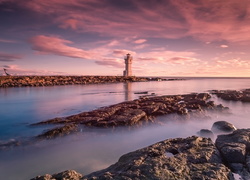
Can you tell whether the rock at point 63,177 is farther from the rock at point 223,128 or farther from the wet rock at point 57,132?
the rock at point 223,128

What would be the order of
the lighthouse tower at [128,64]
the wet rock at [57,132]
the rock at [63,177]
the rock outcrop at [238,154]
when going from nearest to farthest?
the rock at [63,177], the rock outcrop at [238,154], the wet rock at [57,132], the lighthouse tower at [128,64]

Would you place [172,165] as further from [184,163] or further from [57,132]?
[57,132]

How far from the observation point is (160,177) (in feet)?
10.6

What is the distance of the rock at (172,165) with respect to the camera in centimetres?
333

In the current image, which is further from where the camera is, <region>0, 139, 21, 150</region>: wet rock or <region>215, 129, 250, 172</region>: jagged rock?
<region>0, 139, 21, 150</region>: wet rock

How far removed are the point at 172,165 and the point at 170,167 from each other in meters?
0.10

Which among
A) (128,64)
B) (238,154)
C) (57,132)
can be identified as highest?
(128,64)

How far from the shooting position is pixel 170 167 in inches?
141

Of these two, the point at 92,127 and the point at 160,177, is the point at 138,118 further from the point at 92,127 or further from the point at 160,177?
the point at 160,177

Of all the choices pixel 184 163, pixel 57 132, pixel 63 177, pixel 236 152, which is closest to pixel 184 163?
pixel 184 163

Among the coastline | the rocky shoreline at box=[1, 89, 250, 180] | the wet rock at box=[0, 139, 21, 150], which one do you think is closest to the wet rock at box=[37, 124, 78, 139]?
the wet rock at box=[0, 139, 21, 150]

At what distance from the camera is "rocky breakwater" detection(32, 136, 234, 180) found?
10.9 feet

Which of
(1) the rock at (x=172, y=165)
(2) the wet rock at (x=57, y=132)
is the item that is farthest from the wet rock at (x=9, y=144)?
(1) the rock at (x=172, y=165)

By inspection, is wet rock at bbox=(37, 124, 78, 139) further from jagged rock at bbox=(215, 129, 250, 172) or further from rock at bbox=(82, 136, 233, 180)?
jagged rock at bbox=(215, 129, 250, 172)
